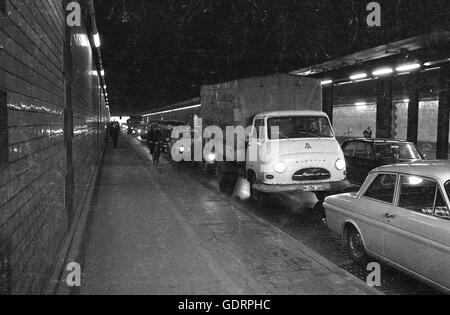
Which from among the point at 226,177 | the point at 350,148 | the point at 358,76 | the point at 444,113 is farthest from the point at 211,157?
the point at 444,113

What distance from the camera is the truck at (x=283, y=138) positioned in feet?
33.2

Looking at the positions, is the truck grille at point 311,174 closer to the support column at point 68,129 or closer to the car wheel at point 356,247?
the car wheel at point 356,247

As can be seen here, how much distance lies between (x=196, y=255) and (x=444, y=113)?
15.6 meters

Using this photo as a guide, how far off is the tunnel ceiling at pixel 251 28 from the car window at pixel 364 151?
346cm

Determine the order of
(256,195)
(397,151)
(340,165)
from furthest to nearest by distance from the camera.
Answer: (397,151), (256,195), (340,165)

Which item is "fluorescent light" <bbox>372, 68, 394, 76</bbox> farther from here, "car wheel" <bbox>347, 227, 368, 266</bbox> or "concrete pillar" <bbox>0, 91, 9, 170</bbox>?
"concrete pillar" <bbox>0, 91, 9, 170</bbox>

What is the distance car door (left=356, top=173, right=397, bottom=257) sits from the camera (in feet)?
18.5

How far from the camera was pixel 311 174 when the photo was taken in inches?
402

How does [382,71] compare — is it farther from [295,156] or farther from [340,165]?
[295,156]

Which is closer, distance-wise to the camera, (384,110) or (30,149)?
(30,149)

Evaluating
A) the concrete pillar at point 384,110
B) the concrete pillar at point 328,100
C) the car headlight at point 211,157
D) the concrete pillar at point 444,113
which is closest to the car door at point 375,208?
the car headlight at point 211,157

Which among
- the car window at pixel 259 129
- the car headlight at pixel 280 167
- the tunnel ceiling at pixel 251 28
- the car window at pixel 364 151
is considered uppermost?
the tunnel ceiling at pixel 251 28

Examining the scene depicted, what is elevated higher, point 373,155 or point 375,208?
point 373,155
